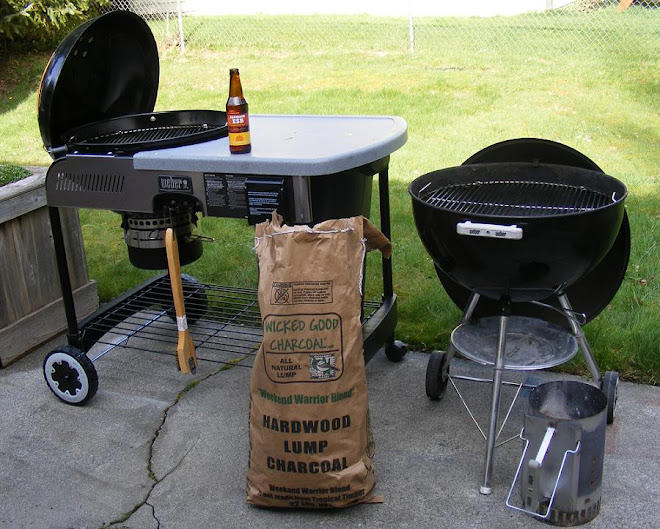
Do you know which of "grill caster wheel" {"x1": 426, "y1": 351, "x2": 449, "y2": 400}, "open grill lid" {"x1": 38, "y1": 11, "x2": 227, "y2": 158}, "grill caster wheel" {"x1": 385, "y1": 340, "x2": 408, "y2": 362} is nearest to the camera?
"open grill lid" {"x1": 38, "y1": 11, "x2": 227, "y2": 158}

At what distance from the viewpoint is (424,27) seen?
10.4 meters

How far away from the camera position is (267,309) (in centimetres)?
251

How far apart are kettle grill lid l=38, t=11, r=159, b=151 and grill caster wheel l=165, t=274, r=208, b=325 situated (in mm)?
882

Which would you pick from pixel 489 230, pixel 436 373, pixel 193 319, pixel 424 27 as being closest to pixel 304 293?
pixel 489 230

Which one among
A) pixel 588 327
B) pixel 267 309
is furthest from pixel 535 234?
pixel 588 327

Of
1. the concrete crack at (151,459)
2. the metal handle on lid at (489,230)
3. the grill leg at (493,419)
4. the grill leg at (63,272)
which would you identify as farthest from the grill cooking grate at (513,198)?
the grill leg at (63,272)

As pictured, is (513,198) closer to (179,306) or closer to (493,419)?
(493,419)

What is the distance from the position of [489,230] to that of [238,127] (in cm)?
93

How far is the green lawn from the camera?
13.0 feet

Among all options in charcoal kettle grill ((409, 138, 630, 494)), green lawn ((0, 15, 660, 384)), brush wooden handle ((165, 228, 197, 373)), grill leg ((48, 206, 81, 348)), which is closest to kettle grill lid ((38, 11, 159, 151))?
grill leg ((48, 206, 81, 348))

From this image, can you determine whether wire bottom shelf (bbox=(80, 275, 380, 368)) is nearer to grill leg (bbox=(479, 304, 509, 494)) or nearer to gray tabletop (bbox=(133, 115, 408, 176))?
gray tabletop (bbox=(133, 115, 408, 176))

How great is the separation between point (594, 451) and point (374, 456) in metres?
0.80

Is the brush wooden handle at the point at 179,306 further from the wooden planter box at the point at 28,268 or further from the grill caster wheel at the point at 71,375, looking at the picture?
the wooden planter box at the point at 28,268

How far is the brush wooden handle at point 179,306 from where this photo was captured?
2807mm
